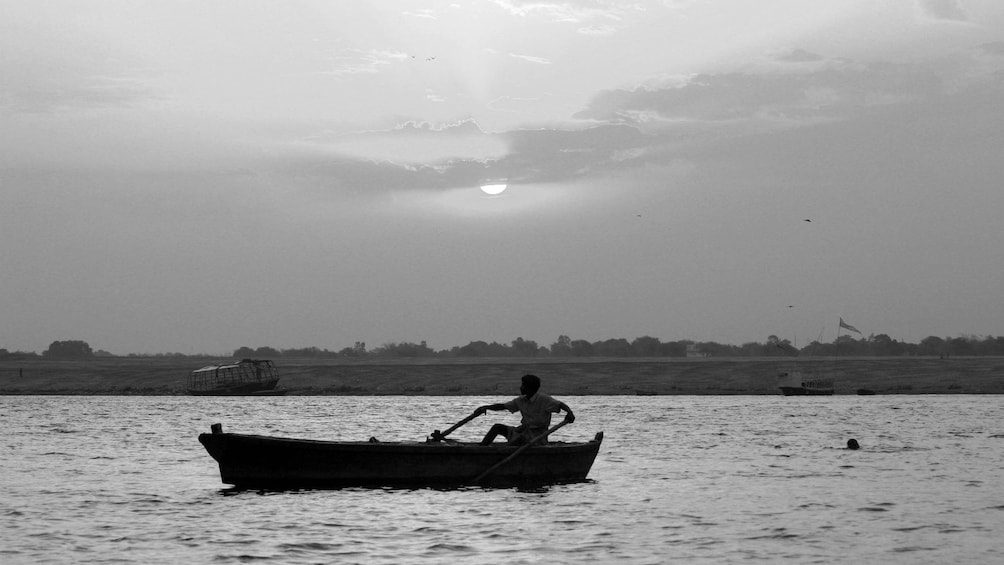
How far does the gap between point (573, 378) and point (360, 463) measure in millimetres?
105876

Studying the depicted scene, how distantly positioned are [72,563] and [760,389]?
11234cm

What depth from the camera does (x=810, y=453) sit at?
137 feet

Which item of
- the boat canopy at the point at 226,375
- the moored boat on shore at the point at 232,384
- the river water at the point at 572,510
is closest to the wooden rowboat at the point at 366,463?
the river water at the point at 572,510

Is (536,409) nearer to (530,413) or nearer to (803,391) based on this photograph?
(530,413)

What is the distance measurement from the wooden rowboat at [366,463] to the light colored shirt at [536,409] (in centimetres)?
70

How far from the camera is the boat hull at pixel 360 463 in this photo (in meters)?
26.8

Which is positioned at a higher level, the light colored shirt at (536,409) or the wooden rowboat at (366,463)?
the light colored shirt at (536,409)

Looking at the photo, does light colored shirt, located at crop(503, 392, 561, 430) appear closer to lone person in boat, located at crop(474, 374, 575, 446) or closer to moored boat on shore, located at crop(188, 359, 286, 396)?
lone person in boat, located at crop(474, 374, 575, 446)

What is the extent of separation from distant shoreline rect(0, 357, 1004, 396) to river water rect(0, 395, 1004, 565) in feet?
251

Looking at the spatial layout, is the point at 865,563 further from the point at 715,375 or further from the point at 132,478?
the point at 715,375

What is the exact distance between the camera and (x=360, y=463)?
1078 inches

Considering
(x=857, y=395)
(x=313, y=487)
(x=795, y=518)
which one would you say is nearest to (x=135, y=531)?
(x=313, y=487)

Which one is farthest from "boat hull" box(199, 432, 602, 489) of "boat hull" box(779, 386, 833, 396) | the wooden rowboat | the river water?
"boat hull" box(779, 386, 833, 396)

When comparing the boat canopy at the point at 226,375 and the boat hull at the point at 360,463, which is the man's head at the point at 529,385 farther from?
the boat canopy at the point at 226,375
